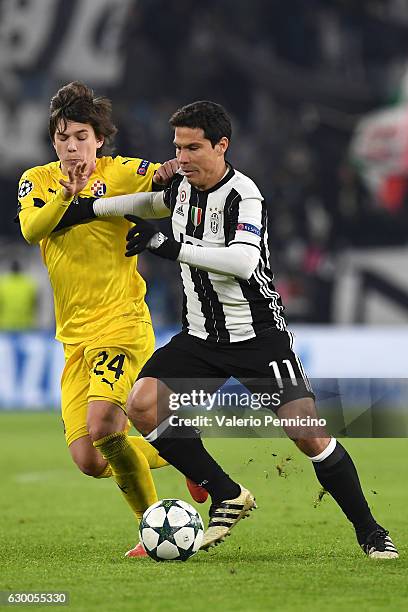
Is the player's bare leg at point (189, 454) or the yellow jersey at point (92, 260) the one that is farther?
the yellow jersey at point (92, 260)

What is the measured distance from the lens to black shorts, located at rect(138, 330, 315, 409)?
17.9 feet

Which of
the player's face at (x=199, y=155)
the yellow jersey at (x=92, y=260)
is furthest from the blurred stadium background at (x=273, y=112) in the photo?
the player's face at (x=199, y=155)

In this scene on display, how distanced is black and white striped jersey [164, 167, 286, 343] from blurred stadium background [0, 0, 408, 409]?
13208 millimetres

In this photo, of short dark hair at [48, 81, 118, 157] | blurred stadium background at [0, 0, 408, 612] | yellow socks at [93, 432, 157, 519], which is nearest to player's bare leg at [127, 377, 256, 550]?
yellow socks at [93, 432, 157, 519]

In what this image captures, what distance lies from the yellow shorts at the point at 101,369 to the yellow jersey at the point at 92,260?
0.07 meters

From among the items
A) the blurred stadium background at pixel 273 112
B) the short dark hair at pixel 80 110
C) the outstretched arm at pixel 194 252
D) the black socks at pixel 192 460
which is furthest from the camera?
the blurred stadium background at pixel 273 112

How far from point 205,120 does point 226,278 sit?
2.35ft

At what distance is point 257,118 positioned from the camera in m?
20.9

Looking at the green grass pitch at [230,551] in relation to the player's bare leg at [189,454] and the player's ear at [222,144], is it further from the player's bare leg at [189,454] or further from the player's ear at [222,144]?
the player's ear at [222,144]

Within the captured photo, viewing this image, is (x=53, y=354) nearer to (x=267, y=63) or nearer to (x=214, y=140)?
(x=267, y=63)

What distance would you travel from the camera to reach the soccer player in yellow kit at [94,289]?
5.83 meters

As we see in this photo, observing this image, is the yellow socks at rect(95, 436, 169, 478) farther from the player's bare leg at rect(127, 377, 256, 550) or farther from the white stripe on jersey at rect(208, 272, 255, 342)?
the white stripe on jersey at rect(208, 272, 255, 342)

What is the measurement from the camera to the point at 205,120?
548 centimetres

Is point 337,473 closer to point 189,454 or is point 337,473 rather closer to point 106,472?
point 189,454
